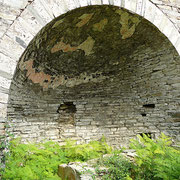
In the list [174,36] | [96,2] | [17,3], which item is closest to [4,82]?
[17,3]

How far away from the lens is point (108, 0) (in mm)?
3047

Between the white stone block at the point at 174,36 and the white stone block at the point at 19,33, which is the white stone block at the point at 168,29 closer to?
the white stone block at the point at 174,36

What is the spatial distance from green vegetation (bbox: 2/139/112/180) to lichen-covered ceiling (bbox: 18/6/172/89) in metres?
1.71

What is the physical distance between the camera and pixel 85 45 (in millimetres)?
4578

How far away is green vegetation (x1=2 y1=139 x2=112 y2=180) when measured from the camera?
2408 mm

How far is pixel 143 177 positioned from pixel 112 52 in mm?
3233

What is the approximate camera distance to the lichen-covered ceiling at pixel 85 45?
3688 millimetres

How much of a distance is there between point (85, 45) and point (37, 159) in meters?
2.91

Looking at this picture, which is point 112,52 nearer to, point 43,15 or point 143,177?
point 43,15

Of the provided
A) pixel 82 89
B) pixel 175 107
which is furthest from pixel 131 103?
pixel 82 89

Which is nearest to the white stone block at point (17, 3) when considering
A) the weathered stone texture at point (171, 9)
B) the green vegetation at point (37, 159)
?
the green vegetation at point (37, 159)

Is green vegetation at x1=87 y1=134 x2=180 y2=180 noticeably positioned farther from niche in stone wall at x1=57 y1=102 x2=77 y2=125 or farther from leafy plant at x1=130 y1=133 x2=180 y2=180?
niche in stone wall at x1=57 y1=102 x2=77 y2=125

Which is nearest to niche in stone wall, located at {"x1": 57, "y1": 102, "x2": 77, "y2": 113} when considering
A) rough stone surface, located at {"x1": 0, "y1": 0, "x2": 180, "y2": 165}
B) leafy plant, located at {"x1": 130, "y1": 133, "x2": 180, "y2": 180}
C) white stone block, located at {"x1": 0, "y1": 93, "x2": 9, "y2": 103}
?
rough stone surface, located at {"x1": 0, "y1": 0, "x2": 180, "y2": 165}

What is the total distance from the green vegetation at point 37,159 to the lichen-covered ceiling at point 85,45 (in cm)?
171
